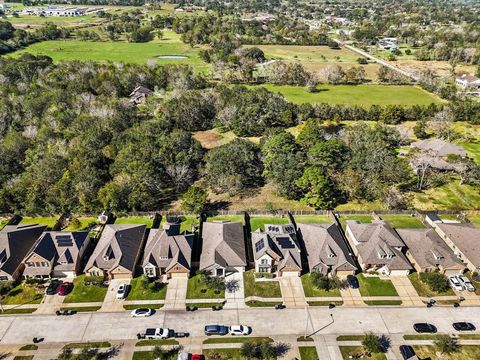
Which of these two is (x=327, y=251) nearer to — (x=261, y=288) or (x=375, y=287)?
(x=375, y=287)

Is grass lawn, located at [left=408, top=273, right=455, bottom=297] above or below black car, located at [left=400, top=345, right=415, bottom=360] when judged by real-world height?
below

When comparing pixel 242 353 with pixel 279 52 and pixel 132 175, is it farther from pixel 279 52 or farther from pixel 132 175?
pixel 279 52

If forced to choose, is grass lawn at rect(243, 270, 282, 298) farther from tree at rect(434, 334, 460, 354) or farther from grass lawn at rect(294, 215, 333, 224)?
tree at rect(434, 334, 460, 354)

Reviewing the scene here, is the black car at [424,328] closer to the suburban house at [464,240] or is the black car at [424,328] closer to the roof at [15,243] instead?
the suburban house at [464,240]

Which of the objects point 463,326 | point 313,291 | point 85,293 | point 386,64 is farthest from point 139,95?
point 386,64

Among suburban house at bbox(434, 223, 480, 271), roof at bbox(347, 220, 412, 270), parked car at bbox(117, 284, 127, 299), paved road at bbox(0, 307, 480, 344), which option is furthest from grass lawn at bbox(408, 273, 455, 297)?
parked car at bbox(117, 284, 127, 299)
